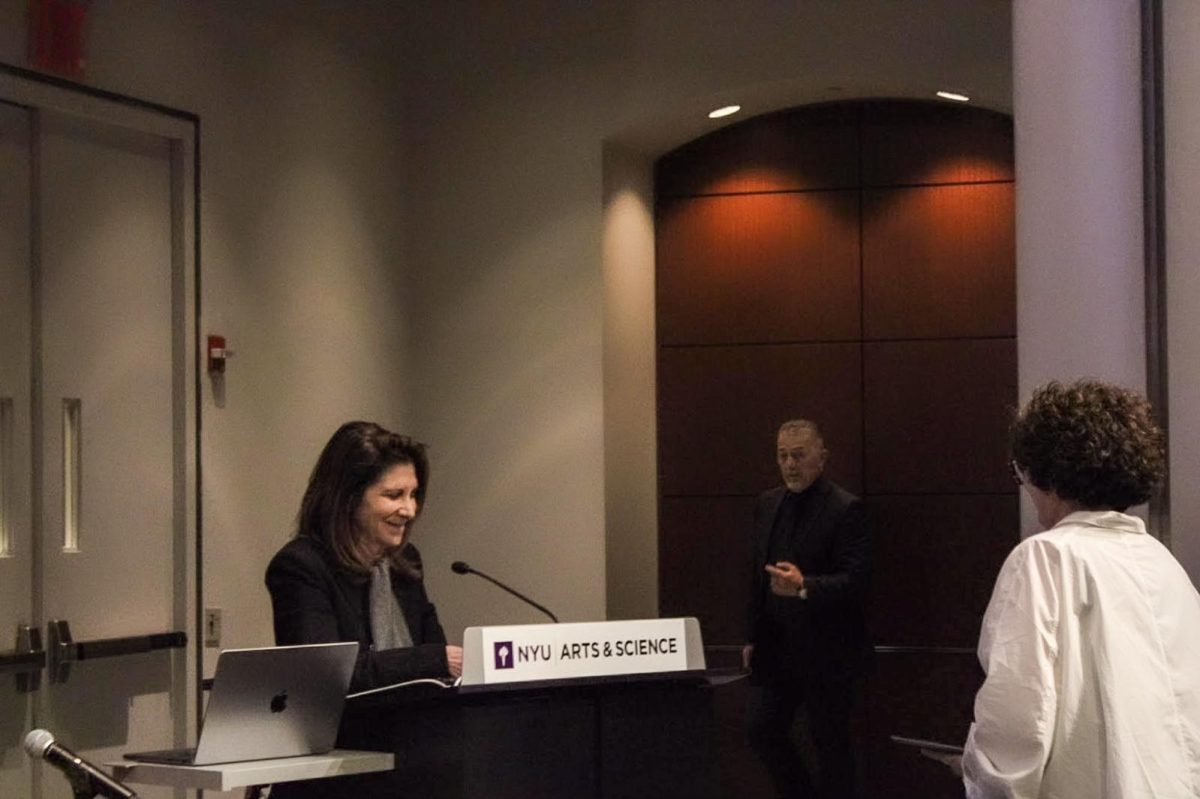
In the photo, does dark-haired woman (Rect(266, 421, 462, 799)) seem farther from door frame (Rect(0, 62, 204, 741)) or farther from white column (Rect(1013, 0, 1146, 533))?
door frame (Rect(0, 62, 204, 741))

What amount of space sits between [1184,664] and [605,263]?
15.7 feet

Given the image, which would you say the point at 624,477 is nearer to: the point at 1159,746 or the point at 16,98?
the point at 16,98

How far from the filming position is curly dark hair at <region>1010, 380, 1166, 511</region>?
3100mm

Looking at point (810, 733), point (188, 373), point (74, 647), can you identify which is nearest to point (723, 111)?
point (810, 733)

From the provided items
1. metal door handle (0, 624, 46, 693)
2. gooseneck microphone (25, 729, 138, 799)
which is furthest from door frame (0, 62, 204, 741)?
gooseneck microphone (25, 729, 138, 799)

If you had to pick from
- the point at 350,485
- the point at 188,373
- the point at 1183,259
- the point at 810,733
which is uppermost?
the point at 1183,259

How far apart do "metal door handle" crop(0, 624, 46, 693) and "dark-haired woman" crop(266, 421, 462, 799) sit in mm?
1667

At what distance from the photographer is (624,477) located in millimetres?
7887

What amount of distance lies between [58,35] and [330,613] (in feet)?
8.25

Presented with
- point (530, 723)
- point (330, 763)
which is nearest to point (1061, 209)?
point (530, 723)

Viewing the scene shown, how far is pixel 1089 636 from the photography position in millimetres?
3021

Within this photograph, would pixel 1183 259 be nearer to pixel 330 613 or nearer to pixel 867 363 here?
pixel 330 613

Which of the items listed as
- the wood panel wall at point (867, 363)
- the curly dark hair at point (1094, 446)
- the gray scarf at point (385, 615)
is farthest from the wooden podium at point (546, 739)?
the wood panel wall at point (867, 363)

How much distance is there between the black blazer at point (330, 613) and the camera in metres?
3.83
